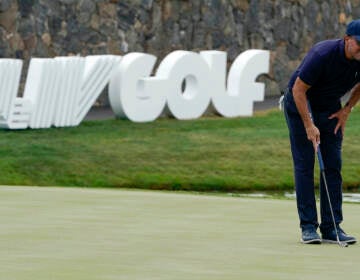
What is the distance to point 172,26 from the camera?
30.5 meters

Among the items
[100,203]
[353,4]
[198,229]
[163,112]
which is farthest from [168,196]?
[353,4]

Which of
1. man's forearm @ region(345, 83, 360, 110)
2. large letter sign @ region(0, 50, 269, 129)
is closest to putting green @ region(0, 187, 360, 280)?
man's forearm @ region(345, 83, 360, 110)

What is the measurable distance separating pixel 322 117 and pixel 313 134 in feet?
0.92

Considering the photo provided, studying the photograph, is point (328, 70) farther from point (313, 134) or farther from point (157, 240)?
point (157, 240)

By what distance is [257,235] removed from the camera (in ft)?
32.7

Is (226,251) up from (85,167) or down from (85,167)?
up

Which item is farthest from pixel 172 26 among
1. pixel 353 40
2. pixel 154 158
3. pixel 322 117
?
pixel 353 40

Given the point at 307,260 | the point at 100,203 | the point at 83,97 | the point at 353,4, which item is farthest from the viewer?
the point at 353,4

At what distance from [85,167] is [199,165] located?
173 cm

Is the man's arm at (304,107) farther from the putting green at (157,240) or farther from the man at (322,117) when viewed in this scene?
the putting green at (157,240)

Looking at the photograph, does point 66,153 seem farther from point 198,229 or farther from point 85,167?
point 198,229

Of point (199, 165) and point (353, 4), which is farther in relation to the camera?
point (353, 4)

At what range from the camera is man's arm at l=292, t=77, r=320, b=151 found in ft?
31.0

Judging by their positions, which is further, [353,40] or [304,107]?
[304,107]
